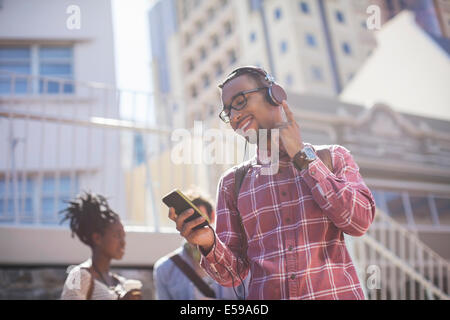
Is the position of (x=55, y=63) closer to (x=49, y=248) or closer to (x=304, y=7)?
(x=49, y=248)

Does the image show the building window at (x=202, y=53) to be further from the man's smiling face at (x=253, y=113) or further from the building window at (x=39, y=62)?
the man's smiling face at (x=253, y=113)

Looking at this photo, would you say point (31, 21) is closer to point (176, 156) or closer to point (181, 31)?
point (176, 156)

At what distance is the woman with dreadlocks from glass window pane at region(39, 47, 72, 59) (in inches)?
229

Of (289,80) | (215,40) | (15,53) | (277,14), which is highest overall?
(215,40)

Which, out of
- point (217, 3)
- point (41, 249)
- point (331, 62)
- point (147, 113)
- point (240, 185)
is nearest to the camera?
point (240, 185)

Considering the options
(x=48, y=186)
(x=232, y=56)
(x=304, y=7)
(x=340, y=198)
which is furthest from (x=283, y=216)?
(x=232, y=56)

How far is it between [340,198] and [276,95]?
0.38m

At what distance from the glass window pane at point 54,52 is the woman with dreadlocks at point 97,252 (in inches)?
229

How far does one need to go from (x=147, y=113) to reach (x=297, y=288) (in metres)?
3.79

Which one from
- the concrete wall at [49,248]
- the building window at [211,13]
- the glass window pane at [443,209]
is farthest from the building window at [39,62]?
the building window at [211,13]

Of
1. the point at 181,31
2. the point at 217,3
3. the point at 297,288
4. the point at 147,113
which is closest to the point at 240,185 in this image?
the point at 297,288

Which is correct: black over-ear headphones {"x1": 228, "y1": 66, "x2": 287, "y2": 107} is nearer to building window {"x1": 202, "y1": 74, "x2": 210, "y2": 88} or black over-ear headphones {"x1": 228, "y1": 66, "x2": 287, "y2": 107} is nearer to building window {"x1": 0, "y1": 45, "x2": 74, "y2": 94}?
building window {"x1": 0, "y1": 45, "x2": 74, "y2": 94}

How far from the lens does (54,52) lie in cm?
811

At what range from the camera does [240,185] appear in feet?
5.32
